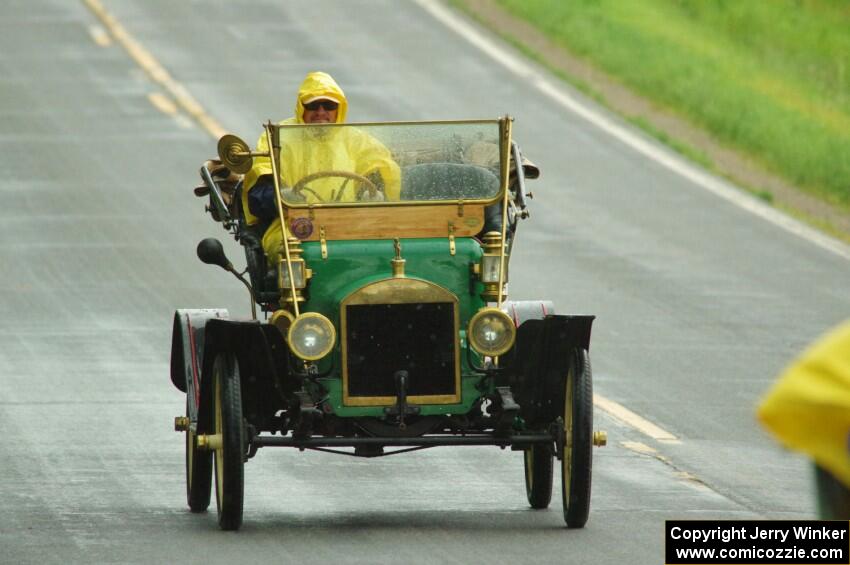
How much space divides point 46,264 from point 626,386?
6703 mm

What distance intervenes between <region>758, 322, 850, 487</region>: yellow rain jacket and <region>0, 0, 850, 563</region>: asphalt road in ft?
13.8

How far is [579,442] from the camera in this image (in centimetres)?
895

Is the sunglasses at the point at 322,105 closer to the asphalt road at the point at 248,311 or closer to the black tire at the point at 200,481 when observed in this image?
the black tire at the point at 200,481

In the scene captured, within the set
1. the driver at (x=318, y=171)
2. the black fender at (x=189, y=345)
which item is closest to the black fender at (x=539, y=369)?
the driver at (x=318, y=171)

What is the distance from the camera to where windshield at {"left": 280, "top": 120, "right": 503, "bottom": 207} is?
10.0 meters

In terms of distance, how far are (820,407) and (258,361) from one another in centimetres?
527

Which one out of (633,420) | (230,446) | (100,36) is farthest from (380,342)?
(100,36)

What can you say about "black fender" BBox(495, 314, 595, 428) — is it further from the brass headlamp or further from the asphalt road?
the asphalt road

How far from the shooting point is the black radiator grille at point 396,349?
920 cm

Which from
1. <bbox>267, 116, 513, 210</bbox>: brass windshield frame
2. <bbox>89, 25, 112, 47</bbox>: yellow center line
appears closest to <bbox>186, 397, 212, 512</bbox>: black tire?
<bbox>267, 116, 513, 210</bbox>: brass windshield frame

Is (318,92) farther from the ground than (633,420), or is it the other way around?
(318,92)

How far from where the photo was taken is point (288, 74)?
29.8 metres

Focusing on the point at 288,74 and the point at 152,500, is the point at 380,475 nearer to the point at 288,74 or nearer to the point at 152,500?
the point at 152,500

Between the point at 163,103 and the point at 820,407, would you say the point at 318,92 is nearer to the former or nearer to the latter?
the point at 820,407
